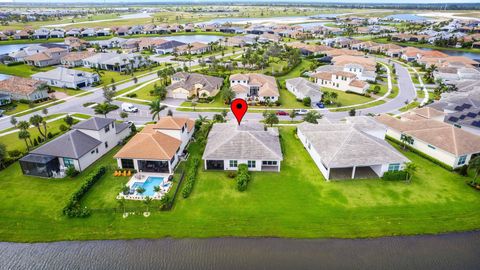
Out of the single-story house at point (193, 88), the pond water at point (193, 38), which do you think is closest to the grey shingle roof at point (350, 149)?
the single-story house at point (193, 88)

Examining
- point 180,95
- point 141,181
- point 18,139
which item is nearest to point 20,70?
point 18,139

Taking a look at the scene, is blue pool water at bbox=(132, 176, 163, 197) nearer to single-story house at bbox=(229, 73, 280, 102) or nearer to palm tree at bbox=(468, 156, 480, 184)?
single-story house at bbox=(229, 73, 280, 102)

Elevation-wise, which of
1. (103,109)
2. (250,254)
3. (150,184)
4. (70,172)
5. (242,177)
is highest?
(103,109)

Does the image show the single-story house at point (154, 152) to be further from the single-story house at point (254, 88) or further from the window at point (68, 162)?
the single-story house at point (254, 88)

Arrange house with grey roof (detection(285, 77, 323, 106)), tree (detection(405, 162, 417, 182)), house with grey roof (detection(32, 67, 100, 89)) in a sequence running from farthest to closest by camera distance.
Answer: house with grey roof (detection(32, 67, 100, 89))
house with grey roof (detection(285, 77, 323, 106))
tree (detection(405, 162, 417, 182))

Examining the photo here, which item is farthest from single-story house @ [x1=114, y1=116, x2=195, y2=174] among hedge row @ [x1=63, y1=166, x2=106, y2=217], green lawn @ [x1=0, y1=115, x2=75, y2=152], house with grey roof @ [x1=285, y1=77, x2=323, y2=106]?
house with grey roof @ [x1=285, y1=77, x2=323, y2=106]

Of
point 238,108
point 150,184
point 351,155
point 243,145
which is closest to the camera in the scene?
point 150,184

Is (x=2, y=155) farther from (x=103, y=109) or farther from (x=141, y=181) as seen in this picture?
(x=141, y=181)

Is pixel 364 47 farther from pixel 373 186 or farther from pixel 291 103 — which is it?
pixel 373 186
